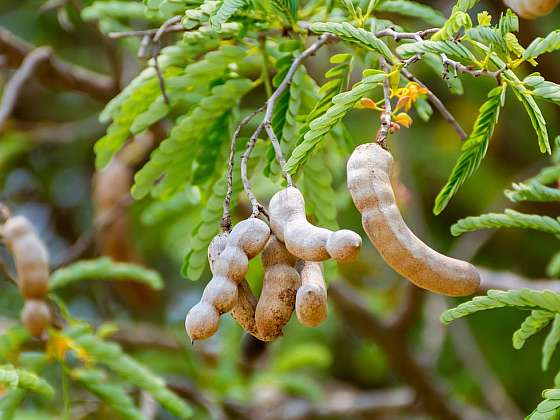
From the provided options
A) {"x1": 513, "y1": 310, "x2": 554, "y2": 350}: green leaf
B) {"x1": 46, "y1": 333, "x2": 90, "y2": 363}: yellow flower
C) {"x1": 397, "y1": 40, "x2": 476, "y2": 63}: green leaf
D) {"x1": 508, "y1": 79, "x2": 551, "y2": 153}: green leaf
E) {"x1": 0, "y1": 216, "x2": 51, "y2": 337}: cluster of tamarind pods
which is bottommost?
{"x1": 46, "y1": 333, "x2": 90, "y2": 363}: yellow flower

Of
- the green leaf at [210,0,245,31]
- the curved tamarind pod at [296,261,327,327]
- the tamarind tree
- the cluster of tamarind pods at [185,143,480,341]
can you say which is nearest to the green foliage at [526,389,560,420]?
the tamarind tree

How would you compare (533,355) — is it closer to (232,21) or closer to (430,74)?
(430,74)

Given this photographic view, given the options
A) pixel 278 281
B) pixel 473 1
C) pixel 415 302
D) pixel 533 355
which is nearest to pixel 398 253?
pixel 278 281

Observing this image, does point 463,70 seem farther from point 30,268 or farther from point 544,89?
point 30,268

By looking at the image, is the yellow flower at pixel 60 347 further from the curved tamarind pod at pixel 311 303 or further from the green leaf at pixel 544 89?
the green leaf at pixel 544 89

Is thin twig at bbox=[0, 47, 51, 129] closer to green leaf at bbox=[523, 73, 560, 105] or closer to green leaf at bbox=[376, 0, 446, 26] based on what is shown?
green leaf at bbox=[376, 0, 446, 26]

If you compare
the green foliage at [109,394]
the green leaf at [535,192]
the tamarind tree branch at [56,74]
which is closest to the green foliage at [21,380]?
the green foliage at [109,394]
